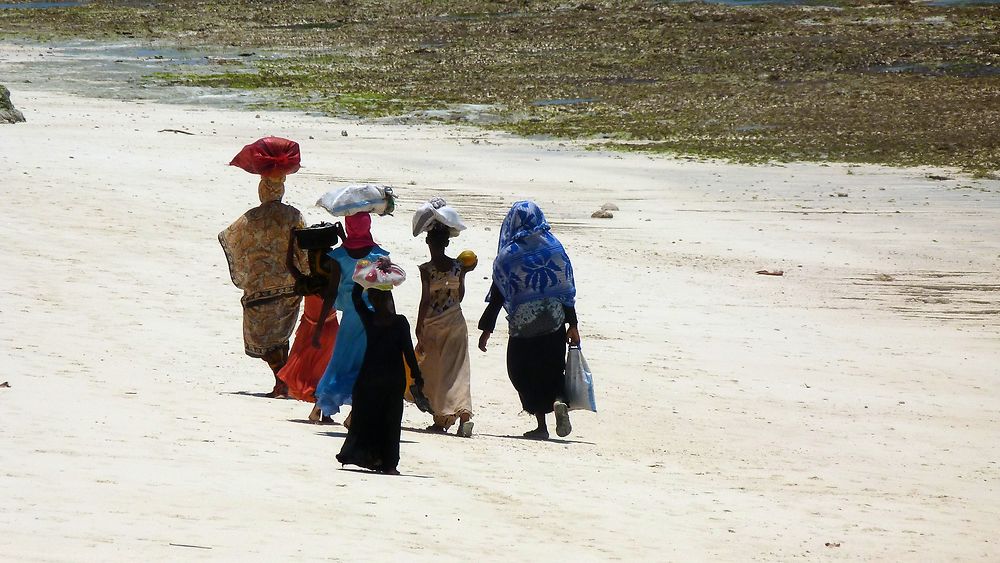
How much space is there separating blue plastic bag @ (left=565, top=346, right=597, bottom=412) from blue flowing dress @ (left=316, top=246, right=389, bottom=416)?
168 centimetres

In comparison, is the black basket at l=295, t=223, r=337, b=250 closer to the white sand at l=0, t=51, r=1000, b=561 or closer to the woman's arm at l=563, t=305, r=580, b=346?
the white sand at l=0, t=51, r=1000, b=561

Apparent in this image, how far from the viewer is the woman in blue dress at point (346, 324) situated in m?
7.30

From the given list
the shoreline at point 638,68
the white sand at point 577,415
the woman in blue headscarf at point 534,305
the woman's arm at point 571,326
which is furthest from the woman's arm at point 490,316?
the shoreline at point 638,68

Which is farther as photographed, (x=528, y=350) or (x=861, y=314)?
(x=861, y=314)

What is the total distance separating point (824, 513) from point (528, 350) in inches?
93.7

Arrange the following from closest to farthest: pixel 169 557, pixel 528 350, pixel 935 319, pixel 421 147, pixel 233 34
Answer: pixel 169 557
pixel 528 350
pixel 935 319
pixel 421 147
pixel 233 34

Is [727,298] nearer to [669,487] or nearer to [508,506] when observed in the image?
[669,487]

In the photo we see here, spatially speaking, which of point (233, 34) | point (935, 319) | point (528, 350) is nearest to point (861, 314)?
point (935, 319)

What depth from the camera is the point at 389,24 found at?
164 feet

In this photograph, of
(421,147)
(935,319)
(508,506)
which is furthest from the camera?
(421,147)

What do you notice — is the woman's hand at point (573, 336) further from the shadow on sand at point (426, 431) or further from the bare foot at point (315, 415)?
the bare foot at point (315, 415)

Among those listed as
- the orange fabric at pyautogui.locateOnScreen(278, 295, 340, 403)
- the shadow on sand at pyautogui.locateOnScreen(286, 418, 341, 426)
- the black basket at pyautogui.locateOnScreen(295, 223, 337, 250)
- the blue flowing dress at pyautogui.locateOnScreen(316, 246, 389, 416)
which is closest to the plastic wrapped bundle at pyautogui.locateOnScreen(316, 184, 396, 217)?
the blue flowing dress at pyautogui.locateOnScreen(316, 246, 389, 416)

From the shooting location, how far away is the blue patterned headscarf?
855 cm

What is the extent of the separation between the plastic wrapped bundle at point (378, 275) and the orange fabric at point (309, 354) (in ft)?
4.75
